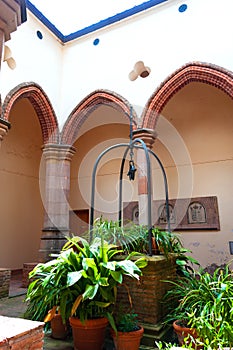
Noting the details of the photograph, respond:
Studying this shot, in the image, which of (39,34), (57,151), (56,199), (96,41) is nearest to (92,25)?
(96,41)

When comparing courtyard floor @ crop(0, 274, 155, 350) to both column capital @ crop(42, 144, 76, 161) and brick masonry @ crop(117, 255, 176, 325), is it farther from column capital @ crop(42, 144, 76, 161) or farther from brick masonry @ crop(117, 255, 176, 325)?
column capital @ crop(42, 144, 76, 161)

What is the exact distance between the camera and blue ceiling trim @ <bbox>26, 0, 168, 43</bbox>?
19.4 ft

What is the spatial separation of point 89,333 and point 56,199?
13.1 feet

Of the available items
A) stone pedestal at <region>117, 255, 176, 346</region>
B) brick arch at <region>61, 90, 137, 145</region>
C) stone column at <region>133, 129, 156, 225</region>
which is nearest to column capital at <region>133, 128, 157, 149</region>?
stone column at <region>133, 129, 156, 225</region>

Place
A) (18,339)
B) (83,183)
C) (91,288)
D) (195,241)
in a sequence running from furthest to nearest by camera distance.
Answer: (83,183) → (195,241) → (91,288) → (18,339)

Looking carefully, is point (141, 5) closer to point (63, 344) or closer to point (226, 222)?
point (226, 222)

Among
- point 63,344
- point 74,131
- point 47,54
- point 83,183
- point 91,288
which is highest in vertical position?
point 47,54

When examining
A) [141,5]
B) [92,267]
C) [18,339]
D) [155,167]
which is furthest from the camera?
[155,167]

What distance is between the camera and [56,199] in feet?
19.4

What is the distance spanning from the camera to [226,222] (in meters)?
6.15

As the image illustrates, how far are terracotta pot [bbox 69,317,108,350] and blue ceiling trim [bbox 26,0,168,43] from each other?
6.10 meters

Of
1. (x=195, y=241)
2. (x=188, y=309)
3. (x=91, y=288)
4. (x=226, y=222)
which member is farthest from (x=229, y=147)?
(x=91, y=288)

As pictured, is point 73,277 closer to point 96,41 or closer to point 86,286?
point 86,286

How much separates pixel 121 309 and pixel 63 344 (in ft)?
1.89
